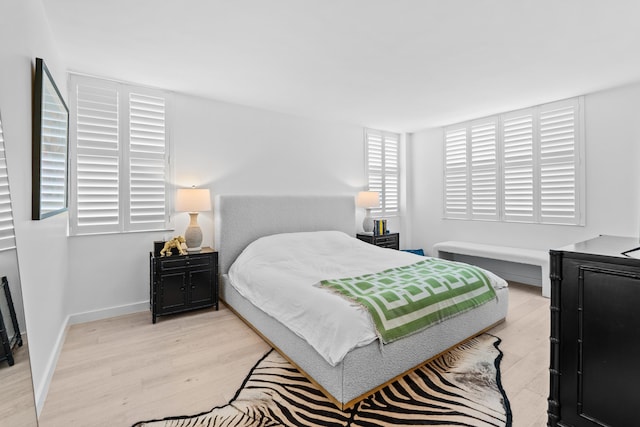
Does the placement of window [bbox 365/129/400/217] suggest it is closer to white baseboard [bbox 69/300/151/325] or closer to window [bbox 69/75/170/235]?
window [bbox 69/75/170/235]

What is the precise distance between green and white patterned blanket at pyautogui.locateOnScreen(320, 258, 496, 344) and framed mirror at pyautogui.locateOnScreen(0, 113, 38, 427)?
1.66m

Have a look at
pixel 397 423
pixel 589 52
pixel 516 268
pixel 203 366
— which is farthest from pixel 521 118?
pixel 203 366

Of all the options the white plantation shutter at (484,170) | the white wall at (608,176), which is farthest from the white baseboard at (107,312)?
the white wall at (608,176)

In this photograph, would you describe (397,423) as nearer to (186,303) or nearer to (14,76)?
(186,303)

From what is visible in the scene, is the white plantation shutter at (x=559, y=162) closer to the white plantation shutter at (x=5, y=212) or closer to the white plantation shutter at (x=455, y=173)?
the white plantation shutter at (x=455, y=173)

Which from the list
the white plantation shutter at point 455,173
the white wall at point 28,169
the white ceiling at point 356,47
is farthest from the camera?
the white plantation shutter at point 455,173

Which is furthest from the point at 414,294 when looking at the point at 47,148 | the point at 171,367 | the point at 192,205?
the point at 47,148

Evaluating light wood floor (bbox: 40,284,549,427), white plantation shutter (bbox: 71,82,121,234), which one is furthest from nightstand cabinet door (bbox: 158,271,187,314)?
white plantation shutter (bbox: 71,82,121,234)

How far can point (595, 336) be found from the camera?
4.47ft

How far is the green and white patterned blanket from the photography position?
211 centimetres

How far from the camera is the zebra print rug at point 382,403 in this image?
177cm

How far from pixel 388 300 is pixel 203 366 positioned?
56.9 inches

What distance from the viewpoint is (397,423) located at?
1.76 meters

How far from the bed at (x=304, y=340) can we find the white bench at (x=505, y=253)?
3.71 feet
